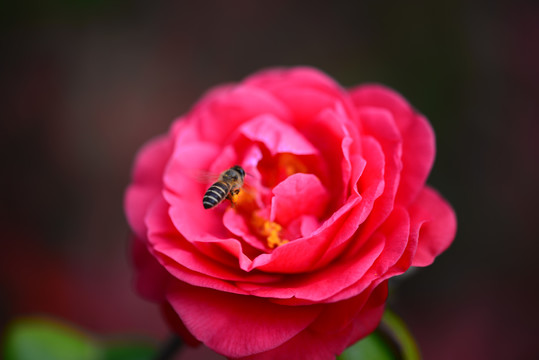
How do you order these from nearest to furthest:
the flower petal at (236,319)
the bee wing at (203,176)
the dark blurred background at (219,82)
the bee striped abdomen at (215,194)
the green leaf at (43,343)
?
the flower petal at (236,319) → the bee striped abdomen at (215,194) → the bee wing at (203,176) → the green leaf at (43,343) → the dark blurred background at (219,82)

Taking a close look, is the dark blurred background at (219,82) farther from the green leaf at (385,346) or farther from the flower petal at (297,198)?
the flower petal at (297,198)

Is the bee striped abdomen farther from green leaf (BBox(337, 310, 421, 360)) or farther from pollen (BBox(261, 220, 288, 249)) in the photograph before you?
green leaf (BBox(337, 310, 421, 360))

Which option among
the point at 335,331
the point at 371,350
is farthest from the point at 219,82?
the point at 335,331

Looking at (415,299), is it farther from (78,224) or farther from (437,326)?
(78,224)

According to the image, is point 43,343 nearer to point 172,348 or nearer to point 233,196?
point 172,348

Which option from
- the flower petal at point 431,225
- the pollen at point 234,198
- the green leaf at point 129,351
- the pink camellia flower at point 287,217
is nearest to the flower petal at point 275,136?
the pink camellia flower at point 287,217

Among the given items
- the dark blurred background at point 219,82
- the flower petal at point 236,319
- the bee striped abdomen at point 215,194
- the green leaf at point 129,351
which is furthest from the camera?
the dark blurred background at point 219,82

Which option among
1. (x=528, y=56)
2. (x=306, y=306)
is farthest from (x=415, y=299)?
(x=306, y=306)

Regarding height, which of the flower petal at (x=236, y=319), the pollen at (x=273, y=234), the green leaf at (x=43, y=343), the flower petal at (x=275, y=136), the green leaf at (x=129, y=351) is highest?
the flower petal at (x=275, y=136)
